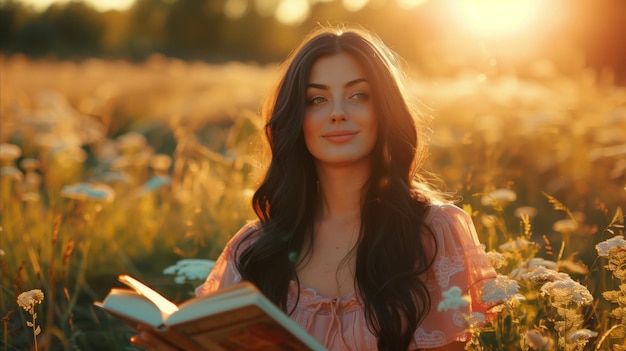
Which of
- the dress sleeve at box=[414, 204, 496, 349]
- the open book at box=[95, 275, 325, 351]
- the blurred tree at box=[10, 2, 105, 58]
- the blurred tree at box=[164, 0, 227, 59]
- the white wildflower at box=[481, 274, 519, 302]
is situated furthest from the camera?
the blurred tree at box=[164, 0, 227, 59]

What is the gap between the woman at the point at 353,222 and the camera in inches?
103

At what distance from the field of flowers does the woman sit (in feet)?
0.62

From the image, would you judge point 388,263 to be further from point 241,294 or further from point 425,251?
point 241,294

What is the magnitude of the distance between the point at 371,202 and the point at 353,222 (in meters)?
0.12

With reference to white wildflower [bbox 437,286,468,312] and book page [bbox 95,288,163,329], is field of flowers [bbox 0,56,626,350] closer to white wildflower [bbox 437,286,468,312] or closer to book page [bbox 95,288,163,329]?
white wildflower [bbox 437,286,468,312]

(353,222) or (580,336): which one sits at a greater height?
(353,222)

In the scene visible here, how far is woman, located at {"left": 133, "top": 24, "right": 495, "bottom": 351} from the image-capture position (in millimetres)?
2604

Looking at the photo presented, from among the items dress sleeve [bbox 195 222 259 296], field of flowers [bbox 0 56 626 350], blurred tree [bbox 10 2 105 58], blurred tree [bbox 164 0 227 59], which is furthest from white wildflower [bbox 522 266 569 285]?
blurred tree [bbox 164 0 227 59]

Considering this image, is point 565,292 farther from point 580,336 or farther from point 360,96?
point 360,96

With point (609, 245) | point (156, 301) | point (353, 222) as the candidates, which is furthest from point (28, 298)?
point (609, 245)

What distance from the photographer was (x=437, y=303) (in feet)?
8.62

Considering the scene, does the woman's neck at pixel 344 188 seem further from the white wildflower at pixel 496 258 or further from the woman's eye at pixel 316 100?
the white wildflower at pixel 496 258

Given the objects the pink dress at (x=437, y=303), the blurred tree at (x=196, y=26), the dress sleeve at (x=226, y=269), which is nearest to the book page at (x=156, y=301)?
the pink dress at (x=437, y=303)

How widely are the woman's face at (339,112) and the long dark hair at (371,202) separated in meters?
0.03
